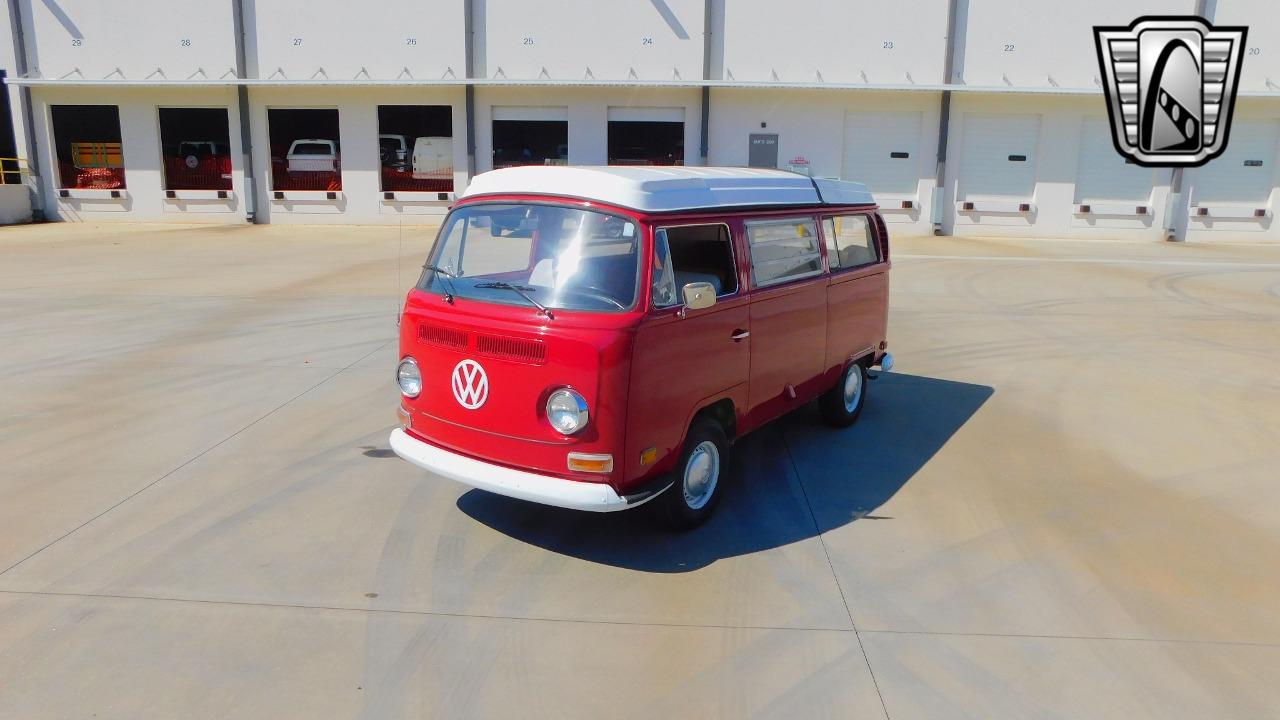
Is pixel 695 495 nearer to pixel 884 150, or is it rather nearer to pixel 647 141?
pixel 647 141

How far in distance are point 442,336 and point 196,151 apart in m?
23.8

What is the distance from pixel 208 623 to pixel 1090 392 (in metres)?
7.61

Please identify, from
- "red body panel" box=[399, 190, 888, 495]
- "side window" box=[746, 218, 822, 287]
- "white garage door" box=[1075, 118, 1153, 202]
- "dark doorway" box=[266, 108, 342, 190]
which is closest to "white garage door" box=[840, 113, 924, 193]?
"white garage door" box=[1075, 118, 1153, 202]

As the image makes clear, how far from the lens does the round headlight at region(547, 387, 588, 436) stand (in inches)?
182

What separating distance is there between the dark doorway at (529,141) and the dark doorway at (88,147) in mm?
10462

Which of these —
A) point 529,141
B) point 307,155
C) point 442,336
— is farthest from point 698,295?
point 307,155

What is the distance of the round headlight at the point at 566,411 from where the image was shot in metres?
4.63

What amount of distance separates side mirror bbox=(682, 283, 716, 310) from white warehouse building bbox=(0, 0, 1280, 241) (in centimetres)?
1890

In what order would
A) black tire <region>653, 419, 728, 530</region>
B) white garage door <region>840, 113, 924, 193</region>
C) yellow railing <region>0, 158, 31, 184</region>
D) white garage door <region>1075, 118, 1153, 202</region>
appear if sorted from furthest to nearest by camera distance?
1. yellow railing <region>0, 158, 31, 184</region>
2. white garage door <region>840, 113, 924, 193</region>
3. white garage door <region>1075, 118, 1153, 202</region>
4. black tire <region>653, 419, 728, 530</region>

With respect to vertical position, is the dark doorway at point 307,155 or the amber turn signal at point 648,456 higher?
the dark doorway at point 307,155

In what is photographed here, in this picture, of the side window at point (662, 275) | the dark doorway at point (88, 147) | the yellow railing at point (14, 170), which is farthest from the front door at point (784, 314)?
the yellow railing at point (14, 170)

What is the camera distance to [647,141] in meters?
24.3

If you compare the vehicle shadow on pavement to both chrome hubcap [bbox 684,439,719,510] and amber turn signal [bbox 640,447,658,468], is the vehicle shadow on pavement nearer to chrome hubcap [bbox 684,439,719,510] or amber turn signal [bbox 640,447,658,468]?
chrome hubcap [bbox 684,439,719,510]

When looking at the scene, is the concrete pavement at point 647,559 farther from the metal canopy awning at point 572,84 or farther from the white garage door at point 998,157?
the white garage door at point 998,157
